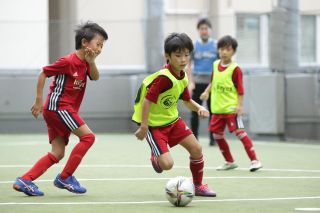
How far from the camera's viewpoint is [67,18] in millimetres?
20234

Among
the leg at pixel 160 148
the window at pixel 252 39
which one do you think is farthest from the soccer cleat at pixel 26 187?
the window at pixel 252 39

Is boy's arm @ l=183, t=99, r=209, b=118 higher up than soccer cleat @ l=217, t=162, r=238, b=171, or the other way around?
boy's arm @ l=183, t=99, r=209, b=118

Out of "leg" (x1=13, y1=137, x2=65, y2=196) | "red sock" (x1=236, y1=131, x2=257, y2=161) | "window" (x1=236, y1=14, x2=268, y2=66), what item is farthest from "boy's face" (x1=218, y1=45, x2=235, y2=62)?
"window" (x1=236, y1=14, x2=268, y2=66)

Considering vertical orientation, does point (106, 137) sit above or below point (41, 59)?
below

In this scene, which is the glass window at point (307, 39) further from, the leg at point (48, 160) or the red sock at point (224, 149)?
the leg at point (48, 160)

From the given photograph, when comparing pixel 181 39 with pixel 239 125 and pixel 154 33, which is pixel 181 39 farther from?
pixel 154 33

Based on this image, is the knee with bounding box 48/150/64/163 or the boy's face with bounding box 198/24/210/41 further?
the boy's face with bounding box 198/24/210/41

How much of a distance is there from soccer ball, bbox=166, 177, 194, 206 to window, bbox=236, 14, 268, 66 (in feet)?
35.0

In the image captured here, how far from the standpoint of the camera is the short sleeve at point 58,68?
8320 millimetres

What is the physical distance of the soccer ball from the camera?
7.54m

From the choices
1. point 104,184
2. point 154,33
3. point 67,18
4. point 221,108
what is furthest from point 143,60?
point 104,184

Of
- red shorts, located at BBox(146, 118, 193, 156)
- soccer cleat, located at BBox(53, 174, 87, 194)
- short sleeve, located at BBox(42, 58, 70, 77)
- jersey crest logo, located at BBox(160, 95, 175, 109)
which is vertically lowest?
soccer cleat, located at BBox(53, 174, 87, 194)

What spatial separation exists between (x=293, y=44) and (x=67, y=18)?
5.59m

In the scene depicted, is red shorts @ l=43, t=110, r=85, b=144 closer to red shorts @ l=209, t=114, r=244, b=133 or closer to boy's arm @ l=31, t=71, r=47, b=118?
boy's arm @ l=31, t=71, r=47, b=118
